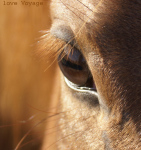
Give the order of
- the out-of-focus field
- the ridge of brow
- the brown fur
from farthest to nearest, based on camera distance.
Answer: the out-of-focus field < the ridge of brow < the brown fur

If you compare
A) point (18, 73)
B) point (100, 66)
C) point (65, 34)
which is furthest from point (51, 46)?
point (18, 73)

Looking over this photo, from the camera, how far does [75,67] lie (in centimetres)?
146

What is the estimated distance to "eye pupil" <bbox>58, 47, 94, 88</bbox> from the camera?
1.40m

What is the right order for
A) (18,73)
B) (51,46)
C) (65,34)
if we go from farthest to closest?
(18,73), (51,46), (65,34)

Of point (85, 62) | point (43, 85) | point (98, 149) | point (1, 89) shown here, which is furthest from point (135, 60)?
point (1, 89)

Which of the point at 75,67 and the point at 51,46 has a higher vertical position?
the point at 51,46

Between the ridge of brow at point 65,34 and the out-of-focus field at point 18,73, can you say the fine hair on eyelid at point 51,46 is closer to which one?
the ridge of brow at point 65,34

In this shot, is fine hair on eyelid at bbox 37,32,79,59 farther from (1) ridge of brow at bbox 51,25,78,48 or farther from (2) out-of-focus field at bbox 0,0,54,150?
(2) out-of-focus field at bbox 0,0,54,150

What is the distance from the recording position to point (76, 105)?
5.10 ft

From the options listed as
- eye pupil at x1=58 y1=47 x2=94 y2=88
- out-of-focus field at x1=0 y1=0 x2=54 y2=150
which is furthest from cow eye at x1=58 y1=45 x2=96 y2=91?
out-of-focus field at x1=0 y1=0 x2=54 y2=150

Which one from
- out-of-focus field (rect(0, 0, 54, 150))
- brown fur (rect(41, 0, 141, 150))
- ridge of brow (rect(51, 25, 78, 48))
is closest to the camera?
brown fur (rect(41, 0, 141, 150))

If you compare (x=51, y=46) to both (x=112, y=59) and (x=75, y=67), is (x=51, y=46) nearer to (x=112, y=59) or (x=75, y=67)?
(x=75, y=67)

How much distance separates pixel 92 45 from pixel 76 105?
1.37 ft

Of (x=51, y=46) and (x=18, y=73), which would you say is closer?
(x=51, y=46)
